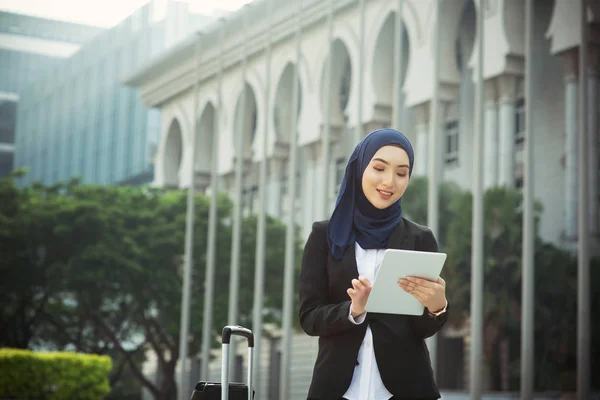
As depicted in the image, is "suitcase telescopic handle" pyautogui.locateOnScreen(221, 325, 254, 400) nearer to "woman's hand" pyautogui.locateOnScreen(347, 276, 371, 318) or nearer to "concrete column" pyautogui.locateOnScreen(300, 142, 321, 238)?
"woman's hand" pyautogui.locateOnScreen(347, 276, 371, 318)

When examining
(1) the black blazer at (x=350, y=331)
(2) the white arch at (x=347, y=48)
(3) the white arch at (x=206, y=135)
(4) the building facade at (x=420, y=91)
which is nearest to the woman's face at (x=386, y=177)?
(1) the black blazer at (x=350, y=331)

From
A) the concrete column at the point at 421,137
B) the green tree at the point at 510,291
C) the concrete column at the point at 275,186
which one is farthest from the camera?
the concrete column at the point at 275,186

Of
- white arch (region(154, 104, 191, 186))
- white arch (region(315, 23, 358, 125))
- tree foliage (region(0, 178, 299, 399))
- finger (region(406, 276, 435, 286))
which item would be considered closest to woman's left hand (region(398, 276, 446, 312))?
finger (region(406, 276, 435, 286))

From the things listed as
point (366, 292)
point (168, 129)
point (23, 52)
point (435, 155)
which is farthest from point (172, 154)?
point (366, 292)

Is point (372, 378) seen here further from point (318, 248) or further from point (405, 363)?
point (318, 248)

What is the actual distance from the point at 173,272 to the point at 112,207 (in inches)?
95.3

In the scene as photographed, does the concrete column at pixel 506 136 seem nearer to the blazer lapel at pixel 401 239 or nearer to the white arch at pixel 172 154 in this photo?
the white arch at pixel 172 154

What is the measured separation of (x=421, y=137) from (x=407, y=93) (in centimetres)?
230

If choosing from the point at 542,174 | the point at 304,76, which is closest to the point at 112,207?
the point at 304,76

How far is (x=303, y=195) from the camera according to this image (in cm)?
2538

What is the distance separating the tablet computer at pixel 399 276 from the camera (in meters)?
2.75

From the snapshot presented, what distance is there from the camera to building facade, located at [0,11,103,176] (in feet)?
171

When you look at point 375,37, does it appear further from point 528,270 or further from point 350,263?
point 350,263

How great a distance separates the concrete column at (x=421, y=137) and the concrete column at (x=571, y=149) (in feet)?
10.6
